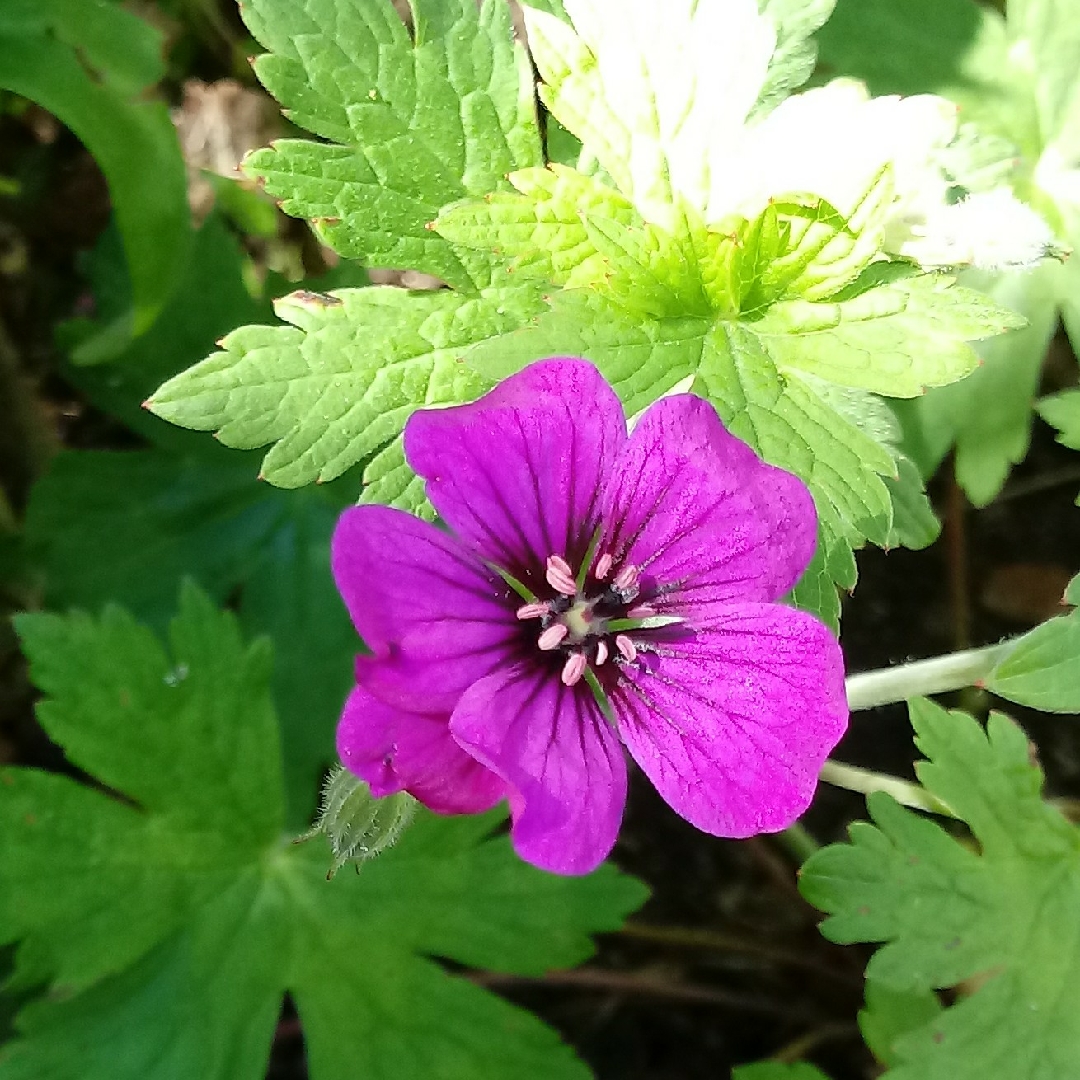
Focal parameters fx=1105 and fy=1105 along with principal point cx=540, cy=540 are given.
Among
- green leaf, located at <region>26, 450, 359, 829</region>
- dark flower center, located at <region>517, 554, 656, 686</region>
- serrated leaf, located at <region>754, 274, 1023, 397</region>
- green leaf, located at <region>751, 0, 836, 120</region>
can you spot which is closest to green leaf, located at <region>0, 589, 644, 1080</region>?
green leaf, located at <region>26, 450, 359, 829</region>

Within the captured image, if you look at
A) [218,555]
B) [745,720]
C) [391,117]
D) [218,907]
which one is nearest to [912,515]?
[745,720]

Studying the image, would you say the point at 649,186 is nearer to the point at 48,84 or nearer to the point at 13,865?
the point at 48,84

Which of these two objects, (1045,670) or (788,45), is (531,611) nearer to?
(1045,670)

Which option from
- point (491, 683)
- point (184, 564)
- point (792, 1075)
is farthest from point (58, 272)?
point (792, 1075)

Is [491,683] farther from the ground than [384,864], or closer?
farther from the ground

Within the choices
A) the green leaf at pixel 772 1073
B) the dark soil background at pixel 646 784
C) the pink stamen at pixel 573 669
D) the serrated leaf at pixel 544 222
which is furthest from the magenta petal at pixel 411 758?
the dark soil background at pixel 646 784

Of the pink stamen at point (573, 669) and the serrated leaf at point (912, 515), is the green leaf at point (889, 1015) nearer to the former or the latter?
the serrated leaf at point (912, 515)
